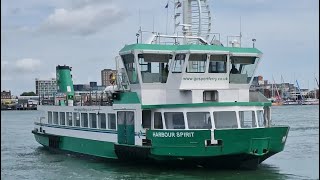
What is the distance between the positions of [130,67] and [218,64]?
341cm

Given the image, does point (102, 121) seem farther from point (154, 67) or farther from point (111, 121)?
point (154, 67)

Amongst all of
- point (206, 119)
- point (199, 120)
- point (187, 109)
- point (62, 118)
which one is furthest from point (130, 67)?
point (62, 118)

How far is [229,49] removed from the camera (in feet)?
71.3

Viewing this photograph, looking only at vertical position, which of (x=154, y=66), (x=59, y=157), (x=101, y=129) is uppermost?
(x=154, y=66)

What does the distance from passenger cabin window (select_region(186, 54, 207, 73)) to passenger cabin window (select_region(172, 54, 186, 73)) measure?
286 mm

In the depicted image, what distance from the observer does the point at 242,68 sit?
22.4 meters

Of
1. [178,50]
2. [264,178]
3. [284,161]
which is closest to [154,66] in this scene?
[178,50]

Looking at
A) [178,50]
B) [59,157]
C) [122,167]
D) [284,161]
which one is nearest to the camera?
[178,50]

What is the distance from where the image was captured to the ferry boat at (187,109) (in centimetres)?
1972

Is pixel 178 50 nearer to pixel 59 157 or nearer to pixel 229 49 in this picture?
pixel 229 49

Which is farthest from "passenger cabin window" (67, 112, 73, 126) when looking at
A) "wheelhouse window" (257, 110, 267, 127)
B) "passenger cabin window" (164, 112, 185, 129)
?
"wheelhouse window" (257, 110, 267, 127)

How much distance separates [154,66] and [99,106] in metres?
3.76

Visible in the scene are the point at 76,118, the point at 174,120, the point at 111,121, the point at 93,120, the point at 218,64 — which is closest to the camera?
the point at 174,120

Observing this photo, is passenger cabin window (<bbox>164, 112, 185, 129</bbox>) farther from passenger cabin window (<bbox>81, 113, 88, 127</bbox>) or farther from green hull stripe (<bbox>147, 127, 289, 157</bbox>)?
passenger cabin window (<bbox>81, 113, 88, 127</bbox>)
